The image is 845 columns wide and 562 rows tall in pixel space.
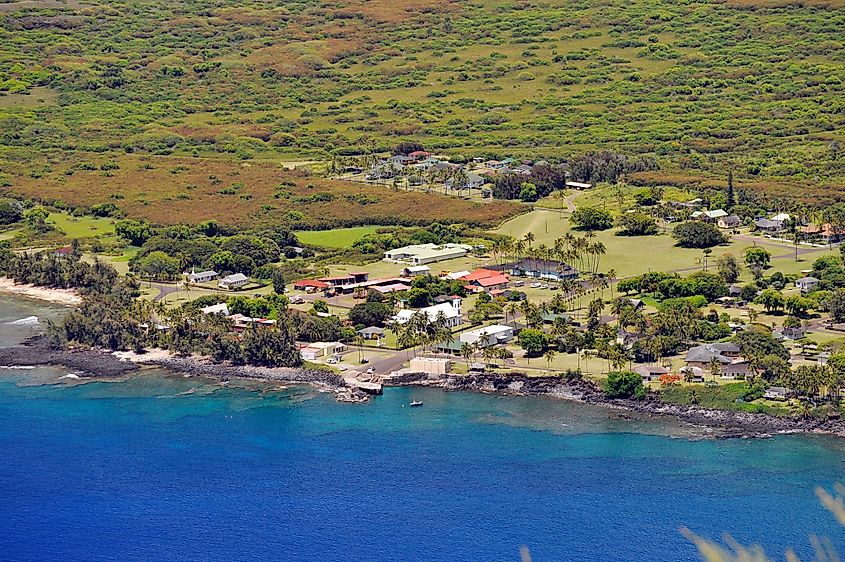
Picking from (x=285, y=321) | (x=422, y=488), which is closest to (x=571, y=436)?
(x=422, y=488)

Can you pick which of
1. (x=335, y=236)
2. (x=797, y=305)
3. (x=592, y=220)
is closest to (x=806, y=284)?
(x=797, y=305)

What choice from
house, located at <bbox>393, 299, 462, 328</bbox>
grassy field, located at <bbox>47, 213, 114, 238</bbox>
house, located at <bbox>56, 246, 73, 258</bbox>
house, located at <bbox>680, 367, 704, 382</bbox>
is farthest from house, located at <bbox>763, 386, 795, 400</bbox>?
grassy field, located at <bbox>47, 213, 114, 238</bbox>

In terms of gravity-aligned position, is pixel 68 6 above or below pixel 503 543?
above

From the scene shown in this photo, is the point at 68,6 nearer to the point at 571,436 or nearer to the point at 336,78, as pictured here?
the point at 336,78

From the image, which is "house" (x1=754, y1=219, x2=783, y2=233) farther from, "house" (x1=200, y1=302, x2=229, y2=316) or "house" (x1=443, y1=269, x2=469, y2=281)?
"house" (x1=200, y1=302, x2=229, y2=316)

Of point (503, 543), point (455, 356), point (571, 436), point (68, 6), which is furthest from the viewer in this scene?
point (68, 6)

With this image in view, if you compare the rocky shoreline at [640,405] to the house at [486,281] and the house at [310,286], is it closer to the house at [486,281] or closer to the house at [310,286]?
the house at [486,281]
